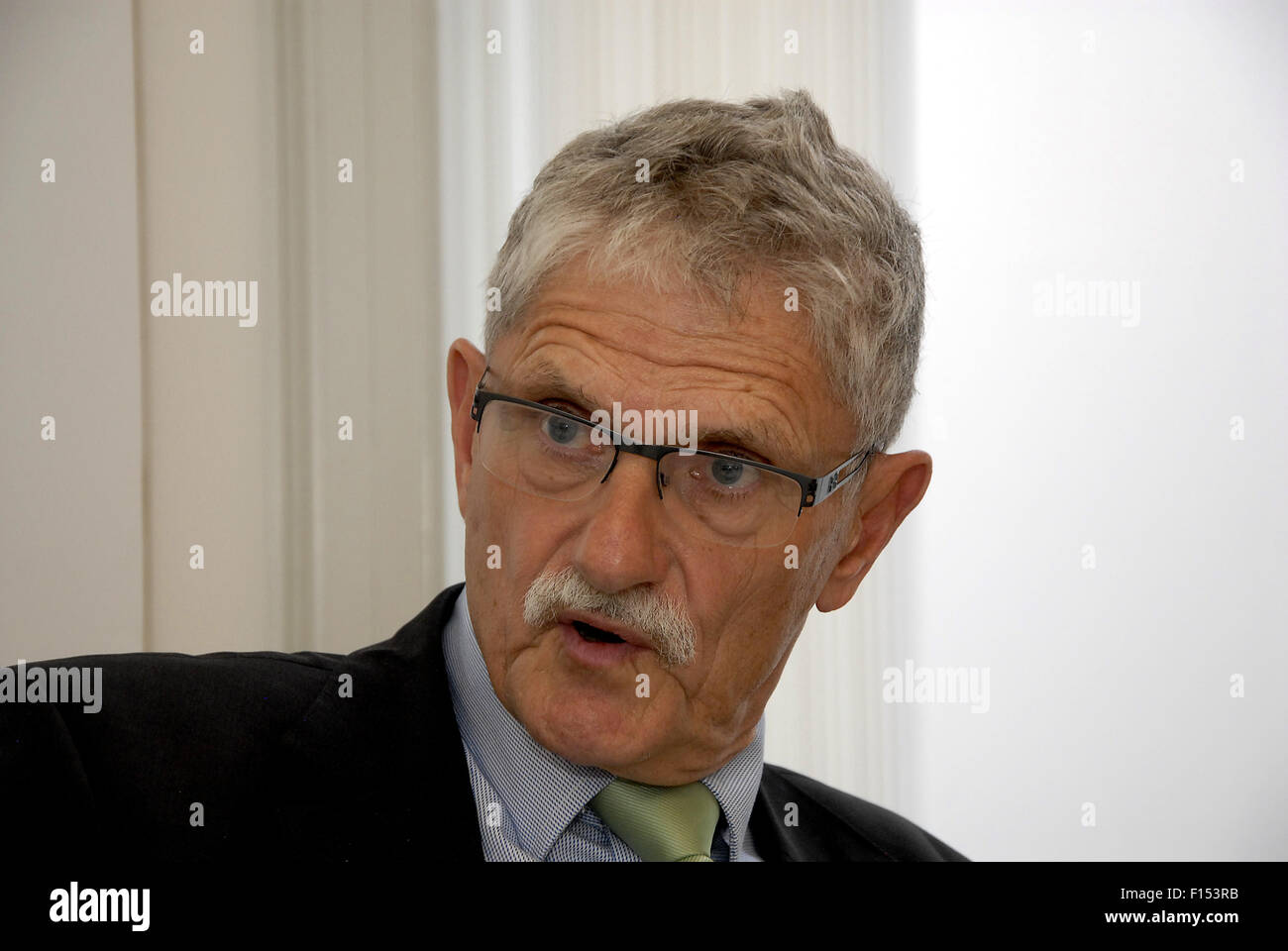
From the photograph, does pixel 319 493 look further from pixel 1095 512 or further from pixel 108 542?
pixel 1095 512

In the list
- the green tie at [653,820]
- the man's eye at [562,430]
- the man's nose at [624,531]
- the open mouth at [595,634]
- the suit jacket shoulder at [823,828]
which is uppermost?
the man's eye at [562,430]

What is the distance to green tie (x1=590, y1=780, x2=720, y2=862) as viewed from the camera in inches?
53.4

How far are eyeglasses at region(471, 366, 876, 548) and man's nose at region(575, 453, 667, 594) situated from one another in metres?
0.01

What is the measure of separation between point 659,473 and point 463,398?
378 mm

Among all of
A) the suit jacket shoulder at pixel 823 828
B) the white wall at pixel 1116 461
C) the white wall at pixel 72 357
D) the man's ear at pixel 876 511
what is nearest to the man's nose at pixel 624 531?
the man's ear at pixel 876 511

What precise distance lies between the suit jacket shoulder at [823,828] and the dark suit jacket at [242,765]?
49cm

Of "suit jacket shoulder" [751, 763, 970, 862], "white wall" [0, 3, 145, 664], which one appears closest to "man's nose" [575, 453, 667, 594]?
"suit jacket shoulder" [751, 763, 970, 862]

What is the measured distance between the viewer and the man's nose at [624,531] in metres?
1.22

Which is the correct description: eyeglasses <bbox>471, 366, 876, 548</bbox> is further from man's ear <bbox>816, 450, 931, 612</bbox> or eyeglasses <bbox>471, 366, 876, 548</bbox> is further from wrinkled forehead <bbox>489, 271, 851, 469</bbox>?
man's ear <bbox>816, 450, 931, 612</bbox>

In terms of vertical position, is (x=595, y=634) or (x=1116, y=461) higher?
(x=1116, y=461)

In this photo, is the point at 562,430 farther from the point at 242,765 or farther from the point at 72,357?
the point at 72,357

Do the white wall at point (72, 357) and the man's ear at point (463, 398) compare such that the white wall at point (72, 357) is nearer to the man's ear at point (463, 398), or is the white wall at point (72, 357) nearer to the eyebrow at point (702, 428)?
the man's ear at point (463, 398)

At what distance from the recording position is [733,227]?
130 cm

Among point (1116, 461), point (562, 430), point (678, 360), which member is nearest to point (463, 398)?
point (562, 430)
